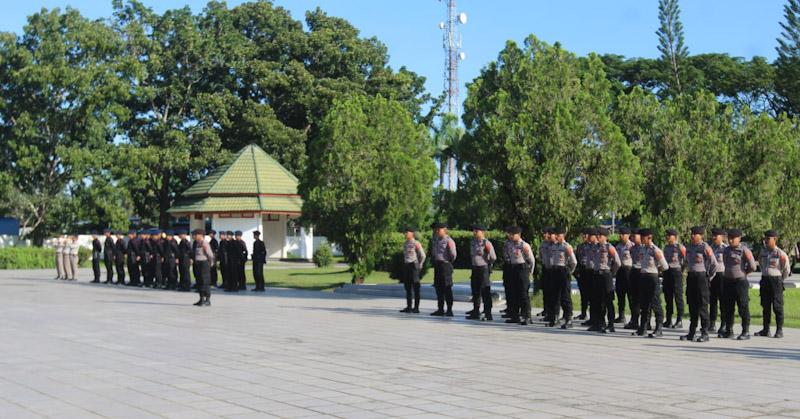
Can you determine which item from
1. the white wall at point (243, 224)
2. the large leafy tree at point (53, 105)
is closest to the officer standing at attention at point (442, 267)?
the white wall at point (243, 224)

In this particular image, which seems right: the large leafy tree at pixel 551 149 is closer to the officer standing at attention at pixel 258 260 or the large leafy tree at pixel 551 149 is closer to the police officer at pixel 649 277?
the police officer at pixel 649 277

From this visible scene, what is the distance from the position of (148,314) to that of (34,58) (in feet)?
112

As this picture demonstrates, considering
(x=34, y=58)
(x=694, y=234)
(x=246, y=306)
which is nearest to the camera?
(x=694, y=234)

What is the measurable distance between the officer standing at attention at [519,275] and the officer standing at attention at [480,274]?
0.74 m

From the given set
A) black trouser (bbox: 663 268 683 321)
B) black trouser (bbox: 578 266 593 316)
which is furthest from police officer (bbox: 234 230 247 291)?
black trouser (bbox: 663 268 683 321)

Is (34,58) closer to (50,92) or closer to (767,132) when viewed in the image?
(50,92)

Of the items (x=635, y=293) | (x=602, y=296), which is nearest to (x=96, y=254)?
(x=602, y=296)

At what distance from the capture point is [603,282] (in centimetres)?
1631

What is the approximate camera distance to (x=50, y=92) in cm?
4925

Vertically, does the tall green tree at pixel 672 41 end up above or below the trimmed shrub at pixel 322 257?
above

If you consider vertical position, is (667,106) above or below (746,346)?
above

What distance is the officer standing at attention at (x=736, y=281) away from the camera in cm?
1509

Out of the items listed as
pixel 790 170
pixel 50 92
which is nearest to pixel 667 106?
pixel 790 170

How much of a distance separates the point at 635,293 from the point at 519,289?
209cm
